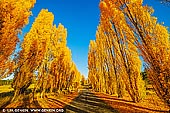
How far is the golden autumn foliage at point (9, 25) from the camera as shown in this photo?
8.84m

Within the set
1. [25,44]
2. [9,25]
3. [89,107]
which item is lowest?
[89,107]

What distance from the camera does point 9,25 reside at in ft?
29.9

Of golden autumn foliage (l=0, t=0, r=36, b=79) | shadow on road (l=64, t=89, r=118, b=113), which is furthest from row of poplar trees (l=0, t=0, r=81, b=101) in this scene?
shadow on road (l=64, t=89, r=118, b=113)

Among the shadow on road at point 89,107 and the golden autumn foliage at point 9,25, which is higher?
the golden autumn foliage at point 9,25

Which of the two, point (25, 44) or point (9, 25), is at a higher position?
point (25, 44)

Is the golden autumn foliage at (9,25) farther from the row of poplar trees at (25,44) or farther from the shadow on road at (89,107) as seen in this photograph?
the shadow on road at (89,107)

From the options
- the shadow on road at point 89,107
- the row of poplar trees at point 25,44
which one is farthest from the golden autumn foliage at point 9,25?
the shadow on road at point 89,107

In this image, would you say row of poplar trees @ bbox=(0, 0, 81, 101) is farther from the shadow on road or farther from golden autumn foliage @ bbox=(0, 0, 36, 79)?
the shadow on road

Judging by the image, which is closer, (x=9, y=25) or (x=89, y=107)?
(x=9, y=25)

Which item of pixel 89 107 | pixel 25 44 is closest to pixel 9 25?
pixel 25 44

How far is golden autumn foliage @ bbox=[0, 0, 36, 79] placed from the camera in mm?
8836

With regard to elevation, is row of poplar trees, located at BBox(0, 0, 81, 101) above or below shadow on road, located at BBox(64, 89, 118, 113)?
above

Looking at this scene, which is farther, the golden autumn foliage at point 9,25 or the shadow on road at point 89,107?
the shadow on road at point 89,107

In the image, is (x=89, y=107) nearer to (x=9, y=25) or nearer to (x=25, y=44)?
(x=25, y=44)
